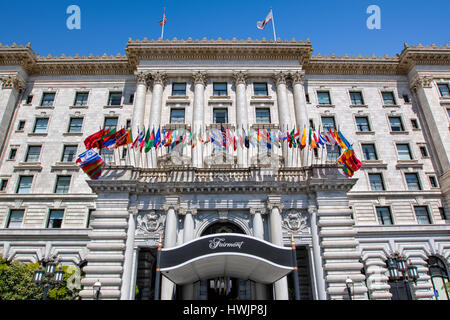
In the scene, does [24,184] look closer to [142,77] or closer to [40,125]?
[40,125]

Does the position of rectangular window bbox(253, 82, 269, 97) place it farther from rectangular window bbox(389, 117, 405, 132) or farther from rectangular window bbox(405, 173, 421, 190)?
rectangular window bbox(405, 173, 421, 190)

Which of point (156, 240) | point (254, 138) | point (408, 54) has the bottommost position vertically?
point (156, 240)

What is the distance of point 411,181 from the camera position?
32344 mm

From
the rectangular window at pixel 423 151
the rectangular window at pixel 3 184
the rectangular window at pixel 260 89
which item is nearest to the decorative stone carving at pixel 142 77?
the rectangular window at pixel 260 89

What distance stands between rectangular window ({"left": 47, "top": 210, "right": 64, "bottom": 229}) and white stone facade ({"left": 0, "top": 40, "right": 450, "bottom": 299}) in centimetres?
46

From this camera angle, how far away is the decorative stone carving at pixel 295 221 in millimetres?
22422

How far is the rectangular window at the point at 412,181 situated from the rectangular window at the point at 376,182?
9.21 feet

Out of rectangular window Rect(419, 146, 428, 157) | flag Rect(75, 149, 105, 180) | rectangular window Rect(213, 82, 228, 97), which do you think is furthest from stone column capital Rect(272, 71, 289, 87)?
flag Rect(75, 149, 105, 180)

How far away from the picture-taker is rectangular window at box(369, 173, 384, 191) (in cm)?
3189

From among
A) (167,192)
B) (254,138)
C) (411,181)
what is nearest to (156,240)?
(167,192)

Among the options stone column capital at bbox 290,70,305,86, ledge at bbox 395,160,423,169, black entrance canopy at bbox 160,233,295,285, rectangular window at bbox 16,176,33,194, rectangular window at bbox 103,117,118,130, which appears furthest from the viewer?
stone column capital at bbox 290,70,305,86

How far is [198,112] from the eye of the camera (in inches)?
1319
